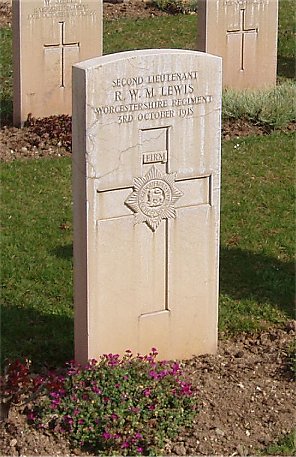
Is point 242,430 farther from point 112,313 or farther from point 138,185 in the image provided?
point 138,185

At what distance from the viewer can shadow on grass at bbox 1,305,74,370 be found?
6.95m

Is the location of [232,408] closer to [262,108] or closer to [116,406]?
[116,406]

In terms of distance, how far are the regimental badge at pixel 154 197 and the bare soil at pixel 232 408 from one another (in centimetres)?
97

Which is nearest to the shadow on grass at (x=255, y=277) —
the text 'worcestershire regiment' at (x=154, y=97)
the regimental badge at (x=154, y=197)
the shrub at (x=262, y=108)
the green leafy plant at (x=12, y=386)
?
the regimental badge at (x=154, y=197)

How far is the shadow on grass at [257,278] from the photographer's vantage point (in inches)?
309

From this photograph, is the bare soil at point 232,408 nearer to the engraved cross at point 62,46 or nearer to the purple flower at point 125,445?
the purple flower at point 125,445

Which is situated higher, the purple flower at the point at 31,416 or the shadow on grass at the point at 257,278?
the shadow on grass at the point at 257,278

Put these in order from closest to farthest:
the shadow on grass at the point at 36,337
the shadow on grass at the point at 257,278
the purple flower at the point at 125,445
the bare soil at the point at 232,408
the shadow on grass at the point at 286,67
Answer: the purple flower at the point at 125,445 < the bare soil at the point at 232,408 < the shadow on grass at the point at 36,337 < the shadow on grass at the point at 257,278 < the shadow on grass at the point at 286,67

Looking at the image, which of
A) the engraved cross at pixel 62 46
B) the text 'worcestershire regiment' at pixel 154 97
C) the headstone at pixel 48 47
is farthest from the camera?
the engraved cross at pixel 62 46

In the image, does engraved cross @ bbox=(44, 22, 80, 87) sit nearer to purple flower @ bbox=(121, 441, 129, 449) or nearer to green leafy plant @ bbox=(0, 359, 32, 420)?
green leafy plant @ bbox=(0, 359, 32, 420)

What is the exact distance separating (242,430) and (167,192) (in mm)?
1424

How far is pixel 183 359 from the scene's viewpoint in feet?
22.8

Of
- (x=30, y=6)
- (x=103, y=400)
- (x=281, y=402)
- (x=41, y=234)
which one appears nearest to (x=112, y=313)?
(x=103, y=400)

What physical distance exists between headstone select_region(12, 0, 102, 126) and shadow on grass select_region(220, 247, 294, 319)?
4175 mm
